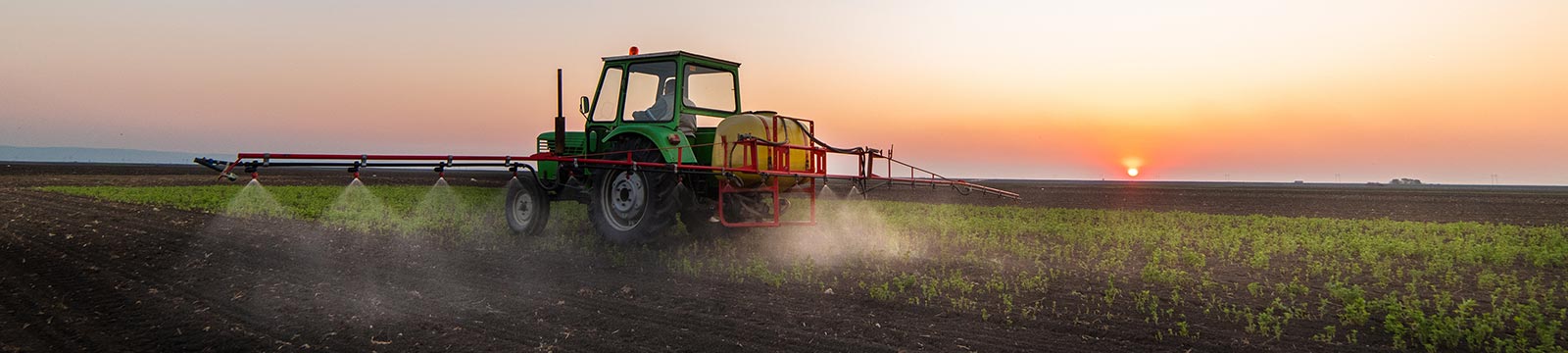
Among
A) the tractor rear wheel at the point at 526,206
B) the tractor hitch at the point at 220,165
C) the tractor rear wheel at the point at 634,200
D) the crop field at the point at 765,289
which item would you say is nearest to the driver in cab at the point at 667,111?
the tractor rear wheel at the point at 634,200

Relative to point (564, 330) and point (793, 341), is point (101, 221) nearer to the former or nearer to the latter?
point (564, 330)

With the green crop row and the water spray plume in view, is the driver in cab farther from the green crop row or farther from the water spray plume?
the water spray plume

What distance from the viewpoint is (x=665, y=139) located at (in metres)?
9.58

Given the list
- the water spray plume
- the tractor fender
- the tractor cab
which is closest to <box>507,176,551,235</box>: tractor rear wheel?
the tractor cab

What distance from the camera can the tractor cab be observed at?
390 inches

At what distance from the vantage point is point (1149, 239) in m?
12.6

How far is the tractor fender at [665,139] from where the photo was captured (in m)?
9.38

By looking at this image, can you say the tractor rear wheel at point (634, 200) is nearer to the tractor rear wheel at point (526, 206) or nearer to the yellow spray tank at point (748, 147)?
the yellow spray tank at point (748, 147)

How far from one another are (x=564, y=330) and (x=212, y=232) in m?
8.63

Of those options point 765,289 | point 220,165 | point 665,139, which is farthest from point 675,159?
point 220,165

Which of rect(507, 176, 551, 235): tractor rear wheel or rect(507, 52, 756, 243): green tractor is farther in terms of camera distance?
rect(507, 176, 551, 235): tractor rear wheel

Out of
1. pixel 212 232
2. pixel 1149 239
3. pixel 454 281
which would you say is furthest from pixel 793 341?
pixel 212 232

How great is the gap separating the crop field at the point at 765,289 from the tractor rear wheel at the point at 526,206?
0.35 m

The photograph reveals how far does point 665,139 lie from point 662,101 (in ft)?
2.64
